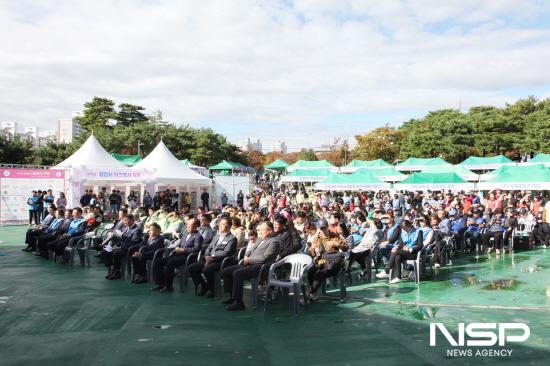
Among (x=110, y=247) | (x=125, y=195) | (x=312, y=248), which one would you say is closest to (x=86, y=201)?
(x=125, y=195)

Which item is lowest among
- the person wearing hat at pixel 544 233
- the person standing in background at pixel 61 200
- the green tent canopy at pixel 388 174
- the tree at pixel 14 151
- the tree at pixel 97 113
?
the person wearing hat at pixel 544 233

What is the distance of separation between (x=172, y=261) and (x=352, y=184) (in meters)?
12.6

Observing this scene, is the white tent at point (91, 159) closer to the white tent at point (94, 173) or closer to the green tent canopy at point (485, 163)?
the white tent at point (94, 173)

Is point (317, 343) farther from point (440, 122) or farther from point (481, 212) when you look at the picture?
point (440, 122)

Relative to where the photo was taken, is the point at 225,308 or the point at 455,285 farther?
the point at 455,285

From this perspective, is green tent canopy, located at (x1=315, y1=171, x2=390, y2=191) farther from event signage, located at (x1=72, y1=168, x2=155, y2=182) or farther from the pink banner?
the pink banner

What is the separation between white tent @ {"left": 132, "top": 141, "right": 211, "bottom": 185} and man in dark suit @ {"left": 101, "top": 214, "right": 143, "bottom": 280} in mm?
13090

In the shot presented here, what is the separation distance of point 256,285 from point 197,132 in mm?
51011

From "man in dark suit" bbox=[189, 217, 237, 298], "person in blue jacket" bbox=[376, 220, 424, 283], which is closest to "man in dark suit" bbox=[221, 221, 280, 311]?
"man in dark suit" bbox=[189, 217, 237, 298]

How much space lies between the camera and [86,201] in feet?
66.5

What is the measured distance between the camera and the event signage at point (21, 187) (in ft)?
64.5

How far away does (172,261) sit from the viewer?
802 cm

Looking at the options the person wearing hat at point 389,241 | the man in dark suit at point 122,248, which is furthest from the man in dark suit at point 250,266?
the person wearing hat at point 389,241

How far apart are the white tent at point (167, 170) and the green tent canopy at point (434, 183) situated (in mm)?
10070
